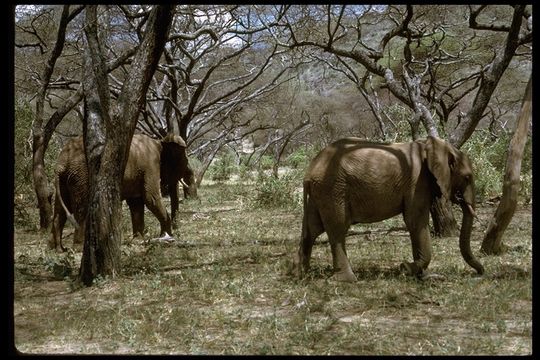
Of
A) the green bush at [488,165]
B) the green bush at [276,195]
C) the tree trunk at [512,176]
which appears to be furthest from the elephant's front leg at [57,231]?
the green bush at [488,165]

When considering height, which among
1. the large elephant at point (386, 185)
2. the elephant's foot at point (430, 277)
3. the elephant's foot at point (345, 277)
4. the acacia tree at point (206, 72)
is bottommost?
the elephant's foot at point (345, 277)

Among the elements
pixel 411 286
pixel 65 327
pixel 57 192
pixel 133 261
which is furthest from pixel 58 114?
pixel 411 286

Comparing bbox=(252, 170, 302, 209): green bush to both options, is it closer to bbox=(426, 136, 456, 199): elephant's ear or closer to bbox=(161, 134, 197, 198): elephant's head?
bbox=(161, 134, 197, 198): elephant's head

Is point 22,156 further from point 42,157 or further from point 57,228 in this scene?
point 57,228

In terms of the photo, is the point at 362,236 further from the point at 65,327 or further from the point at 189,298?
the point at 65,327

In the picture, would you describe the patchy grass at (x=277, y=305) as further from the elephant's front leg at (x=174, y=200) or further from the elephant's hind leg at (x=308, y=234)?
the elephant's front leg at (x=174, y=200)

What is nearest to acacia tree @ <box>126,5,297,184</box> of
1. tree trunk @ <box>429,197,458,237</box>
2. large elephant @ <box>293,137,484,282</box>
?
tree trunk @ <box>429,197,458,237</box>

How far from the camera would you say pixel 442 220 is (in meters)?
8.20

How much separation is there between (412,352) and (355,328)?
57 centimetres

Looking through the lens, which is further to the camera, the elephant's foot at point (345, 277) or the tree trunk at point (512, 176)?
the elephant's foot at point (345, 277)

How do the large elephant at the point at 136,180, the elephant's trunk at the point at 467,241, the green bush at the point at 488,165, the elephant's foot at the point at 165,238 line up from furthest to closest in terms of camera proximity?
the green bush at the point at 488,165 → the elephant's foot at the point at 165,238 → the large elephant at the point at 136,180 → the elephant's trunk at the point at 467,241

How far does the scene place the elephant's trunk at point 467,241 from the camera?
5102 mm

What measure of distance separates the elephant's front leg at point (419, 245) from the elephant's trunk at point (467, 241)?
36cm

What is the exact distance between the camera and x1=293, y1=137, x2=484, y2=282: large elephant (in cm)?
563
